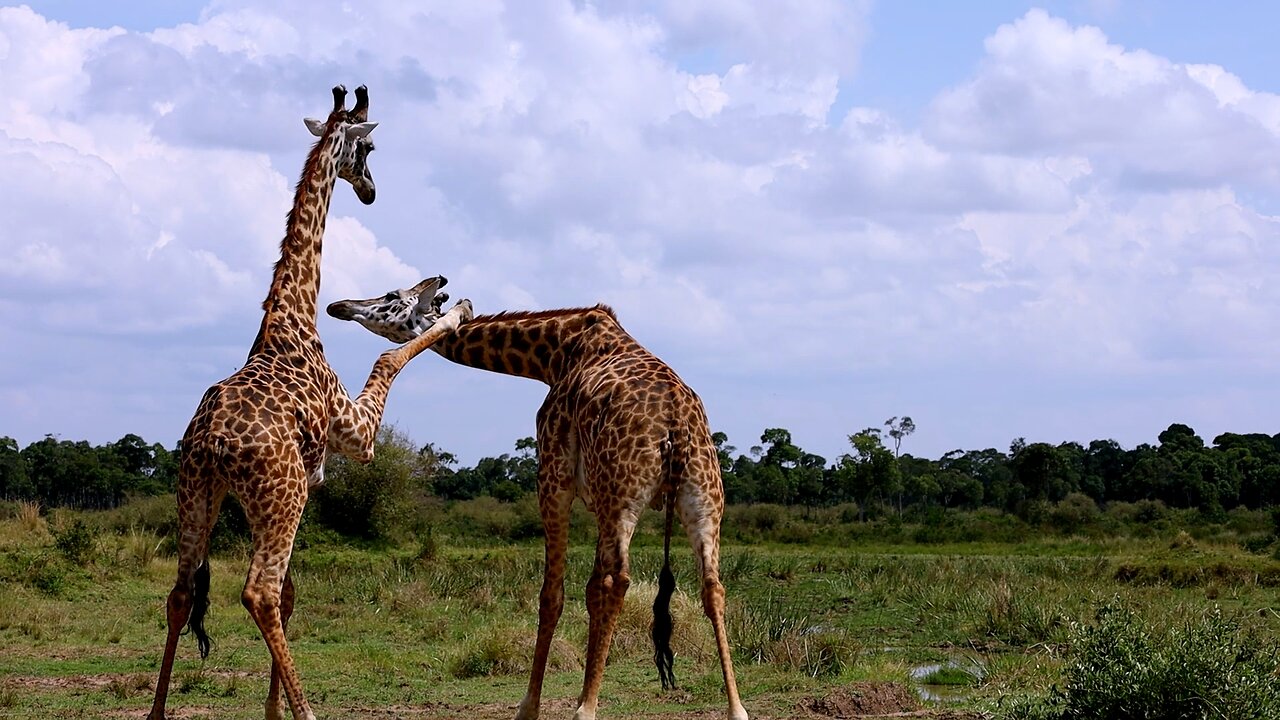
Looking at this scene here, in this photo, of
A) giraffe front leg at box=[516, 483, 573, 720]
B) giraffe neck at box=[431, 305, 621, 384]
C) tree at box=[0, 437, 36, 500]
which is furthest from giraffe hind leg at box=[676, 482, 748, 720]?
tree at box=[0, 437, 36, 500]

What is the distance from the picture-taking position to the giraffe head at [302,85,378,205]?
29.8ft

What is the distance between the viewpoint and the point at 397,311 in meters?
9.23

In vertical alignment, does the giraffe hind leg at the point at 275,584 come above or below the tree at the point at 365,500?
below

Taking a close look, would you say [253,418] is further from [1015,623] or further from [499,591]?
[499,591]

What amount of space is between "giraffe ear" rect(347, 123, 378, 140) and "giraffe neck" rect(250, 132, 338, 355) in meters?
0.13

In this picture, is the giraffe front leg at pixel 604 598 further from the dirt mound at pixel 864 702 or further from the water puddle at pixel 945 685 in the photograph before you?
the water puddle at pixel 945 685

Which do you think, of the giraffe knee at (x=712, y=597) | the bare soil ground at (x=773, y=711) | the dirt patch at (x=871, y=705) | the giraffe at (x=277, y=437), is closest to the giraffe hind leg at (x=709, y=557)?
the giraffe knee at (x=712, y=597)

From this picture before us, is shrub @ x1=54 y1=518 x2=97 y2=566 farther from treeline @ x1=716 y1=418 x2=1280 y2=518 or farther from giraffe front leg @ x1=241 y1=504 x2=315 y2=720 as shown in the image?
treeline @ x1=716 y1=418 x2=1280 y2=518

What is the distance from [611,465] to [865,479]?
120ft

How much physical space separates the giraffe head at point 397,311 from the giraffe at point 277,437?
1.14 ft

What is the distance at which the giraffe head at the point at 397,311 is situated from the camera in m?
9.23

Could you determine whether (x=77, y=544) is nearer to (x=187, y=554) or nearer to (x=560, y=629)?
(x=560, y=629)

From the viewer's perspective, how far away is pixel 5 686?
10.1 metres

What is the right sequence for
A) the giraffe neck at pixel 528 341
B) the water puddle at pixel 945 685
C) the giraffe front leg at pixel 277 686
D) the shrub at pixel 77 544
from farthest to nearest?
the shrub at pixel 77 544 < the water puddle at pixel 945 685 < the giraffe neck at pixel 528 341 < the giraffe front leg at pixel 277 686
